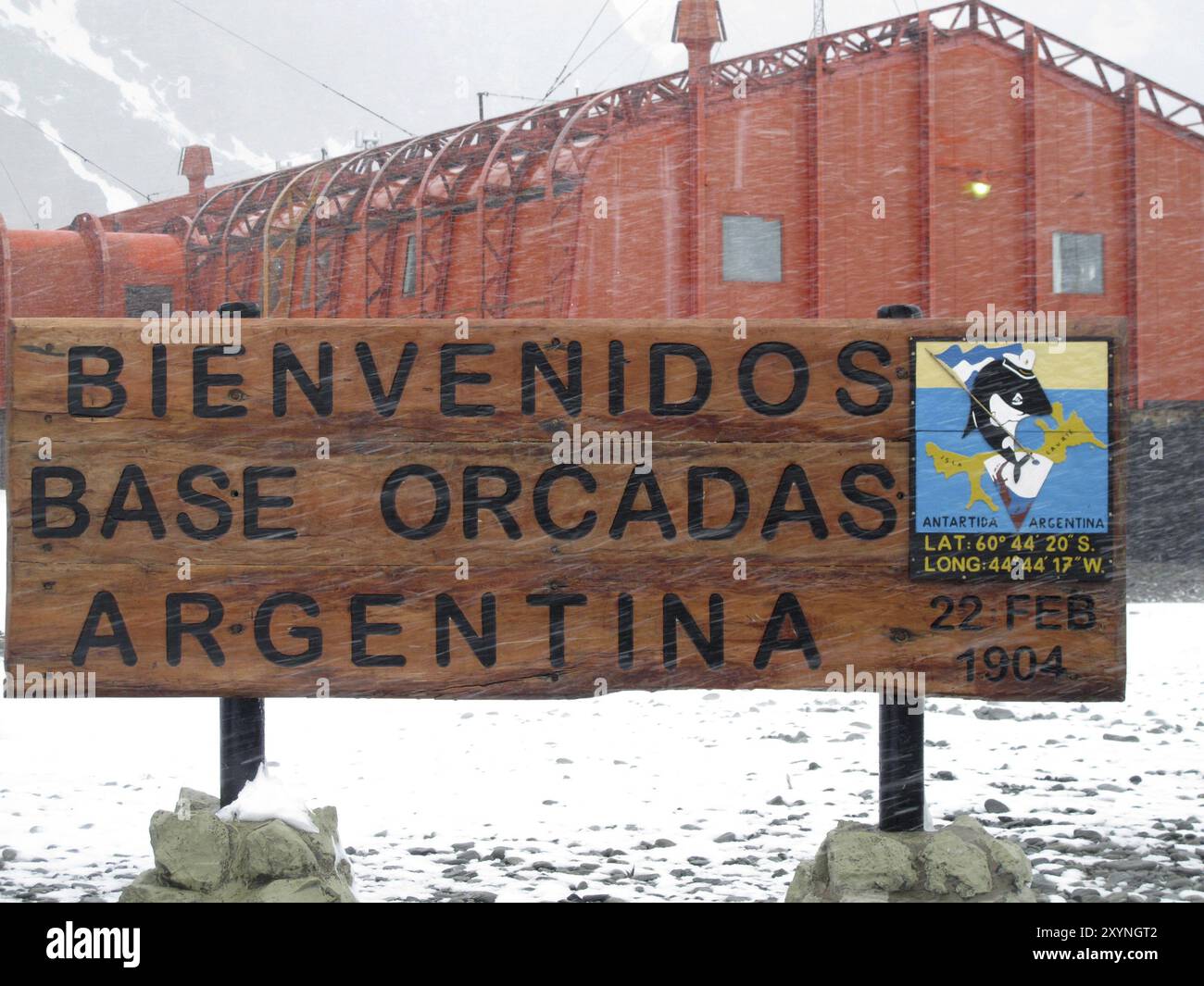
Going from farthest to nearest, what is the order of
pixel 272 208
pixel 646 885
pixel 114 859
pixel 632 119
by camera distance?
pixel 272 208, pixel 632 119, pixel 114 859, pixel 646 885

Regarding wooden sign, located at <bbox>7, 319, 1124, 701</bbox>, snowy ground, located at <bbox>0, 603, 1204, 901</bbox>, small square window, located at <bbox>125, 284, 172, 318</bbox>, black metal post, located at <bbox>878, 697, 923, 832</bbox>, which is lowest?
snowy ground, located at <bbox>0, 603, 1204, 901</bbox>

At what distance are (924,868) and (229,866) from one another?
2.32 meters

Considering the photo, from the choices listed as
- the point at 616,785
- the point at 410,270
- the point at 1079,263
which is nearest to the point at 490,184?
the point at 410,270

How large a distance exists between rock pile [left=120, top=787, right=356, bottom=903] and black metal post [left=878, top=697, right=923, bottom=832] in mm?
1862

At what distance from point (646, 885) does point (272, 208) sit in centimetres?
2033

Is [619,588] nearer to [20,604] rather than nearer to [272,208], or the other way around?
[20,604]

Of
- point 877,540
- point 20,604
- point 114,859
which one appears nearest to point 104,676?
point 20,604

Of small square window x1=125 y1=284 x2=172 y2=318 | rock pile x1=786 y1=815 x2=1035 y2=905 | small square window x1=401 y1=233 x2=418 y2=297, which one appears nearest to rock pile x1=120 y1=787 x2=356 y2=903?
rock pile x1=786 y1=815 x2=1035 y2=905

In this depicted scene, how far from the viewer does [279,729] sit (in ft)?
25.9

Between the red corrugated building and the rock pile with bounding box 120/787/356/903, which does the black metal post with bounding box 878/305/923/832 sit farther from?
the red corrugated building

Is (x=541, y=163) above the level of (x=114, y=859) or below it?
above

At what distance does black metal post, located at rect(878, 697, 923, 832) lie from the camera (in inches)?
162

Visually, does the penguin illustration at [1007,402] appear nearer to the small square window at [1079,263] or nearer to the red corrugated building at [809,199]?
the red corrugated building at [809,199]

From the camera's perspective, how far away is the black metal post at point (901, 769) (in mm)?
4105
